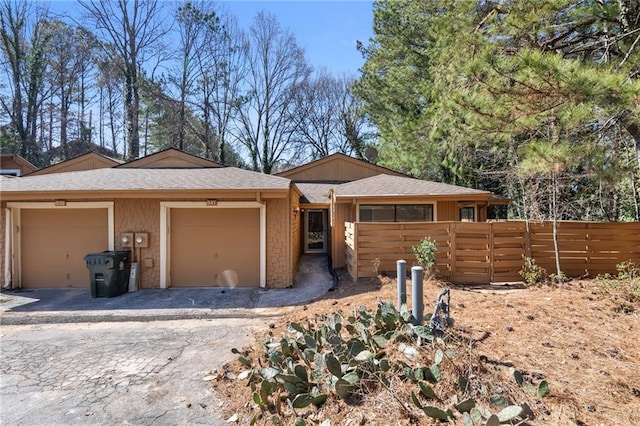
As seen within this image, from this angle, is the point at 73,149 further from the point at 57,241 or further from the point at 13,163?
the point at 57,241

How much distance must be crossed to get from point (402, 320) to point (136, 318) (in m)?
4.69

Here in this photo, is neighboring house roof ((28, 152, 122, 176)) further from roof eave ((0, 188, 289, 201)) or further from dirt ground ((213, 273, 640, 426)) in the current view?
dirt ground ((213, 273, 640, 426))

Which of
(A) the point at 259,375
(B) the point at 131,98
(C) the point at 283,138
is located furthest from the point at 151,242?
(C) the point at 283,138

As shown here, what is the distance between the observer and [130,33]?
20109mm

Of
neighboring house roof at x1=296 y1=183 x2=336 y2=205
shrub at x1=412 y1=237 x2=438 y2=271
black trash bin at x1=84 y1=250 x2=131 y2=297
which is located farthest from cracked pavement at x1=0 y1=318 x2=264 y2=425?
neighboring house roof at x1=296 y1=183 x2=336 y2=205

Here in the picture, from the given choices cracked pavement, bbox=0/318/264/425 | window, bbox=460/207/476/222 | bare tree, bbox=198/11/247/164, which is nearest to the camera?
cracked pavement, bbox=0/318/264/425

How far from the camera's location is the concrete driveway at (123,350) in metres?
3.03

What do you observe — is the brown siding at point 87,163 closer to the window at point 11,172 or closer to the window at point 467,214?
the window at point 11,172

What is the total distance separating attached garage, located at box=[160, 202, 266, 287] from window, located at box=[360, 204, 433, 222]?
3.81m

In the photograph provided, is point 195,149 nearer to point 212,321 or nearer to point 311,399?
point 212,321

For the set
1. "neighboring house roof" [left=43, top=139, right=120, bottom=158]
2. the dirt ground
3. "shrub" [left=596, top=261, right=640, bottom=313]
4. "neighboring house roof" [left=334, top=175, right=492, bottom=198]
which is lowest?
the dirt ground

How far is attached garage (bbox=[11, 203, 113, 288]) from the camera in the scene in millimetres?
7586

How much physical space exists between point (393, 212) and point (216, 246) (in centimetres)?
548

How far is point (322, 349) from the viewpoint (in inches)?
135
